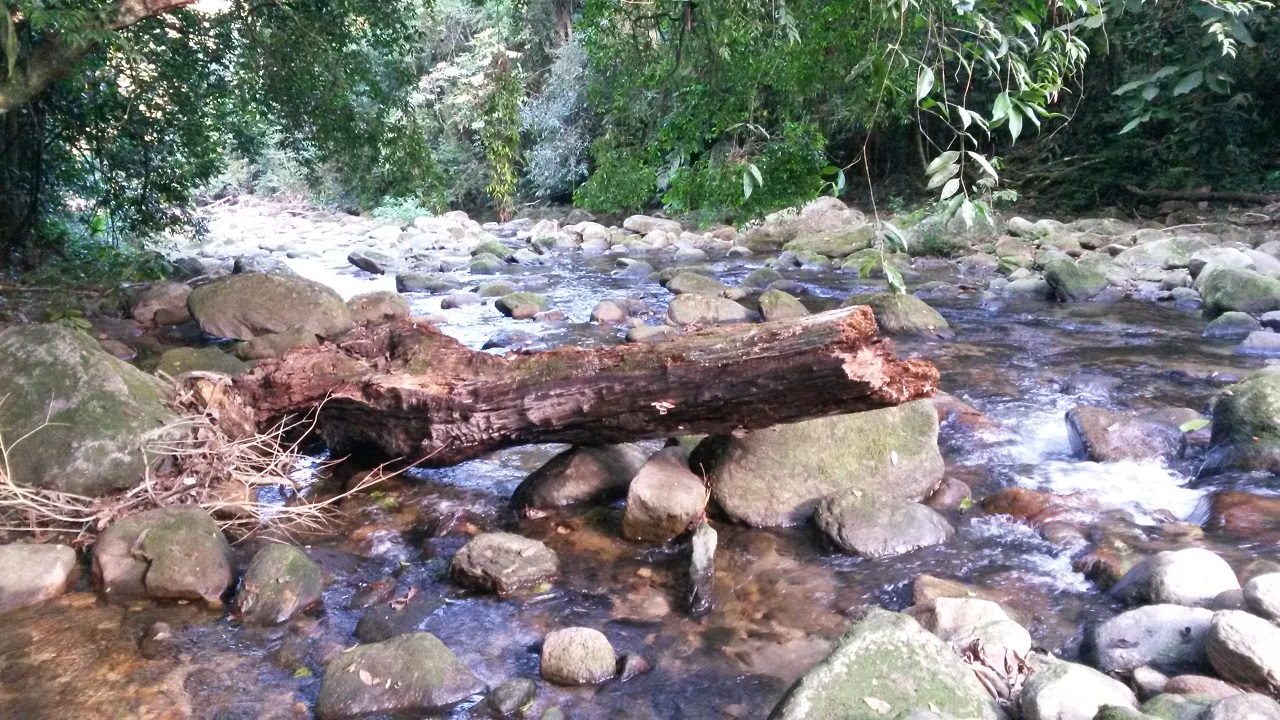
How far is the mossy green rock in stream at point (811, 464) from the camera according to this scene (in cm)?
468

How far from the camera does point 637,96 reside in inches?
301

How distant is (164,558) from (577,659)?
6.32 feet

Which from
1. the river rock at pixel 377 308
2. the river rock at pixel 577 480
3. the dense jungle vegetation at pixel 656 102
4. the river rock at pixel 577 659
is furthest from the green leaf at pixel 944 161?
the river rock at pixel 377 308

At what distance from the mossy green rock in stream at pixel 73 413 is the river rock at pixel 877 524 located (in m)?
3.32

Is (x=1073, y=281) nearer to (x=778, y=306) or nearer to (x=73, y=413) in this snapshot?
(x=778, y=306)

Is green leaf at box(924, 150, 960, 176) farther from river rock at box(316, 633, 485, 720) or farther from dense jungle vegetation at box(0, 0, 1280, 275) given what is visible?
river rock at box(316, 633, 485, 720)

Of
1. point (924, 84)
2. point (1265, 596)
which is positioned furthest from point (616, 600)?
point (924, 84)

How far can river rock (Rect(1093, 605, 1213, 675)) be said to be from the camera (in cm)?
309

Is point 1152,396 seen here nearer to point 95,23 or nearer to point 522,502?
point 522,502

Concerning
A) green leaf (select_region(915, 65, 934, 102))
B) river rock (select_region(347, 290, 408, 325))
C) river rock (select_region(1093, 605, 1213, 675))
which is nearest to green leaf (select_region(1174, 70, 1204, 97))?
river rock (select_region(347, 290, 408, 325))

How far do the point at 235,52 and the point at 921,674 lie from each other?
914 centimetres

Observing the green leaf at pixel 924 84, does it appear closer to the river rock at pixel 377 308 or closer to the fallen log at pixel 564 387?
the fallen log at pixel 564 387

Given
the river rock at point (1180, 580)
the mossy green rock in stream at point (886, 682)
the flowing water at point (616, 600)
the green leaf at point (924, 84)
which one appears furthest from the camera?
the river rock at point (1180, 580)

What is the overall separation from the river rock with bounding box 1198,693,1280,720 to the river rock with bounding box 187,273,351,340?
8.23 metres
